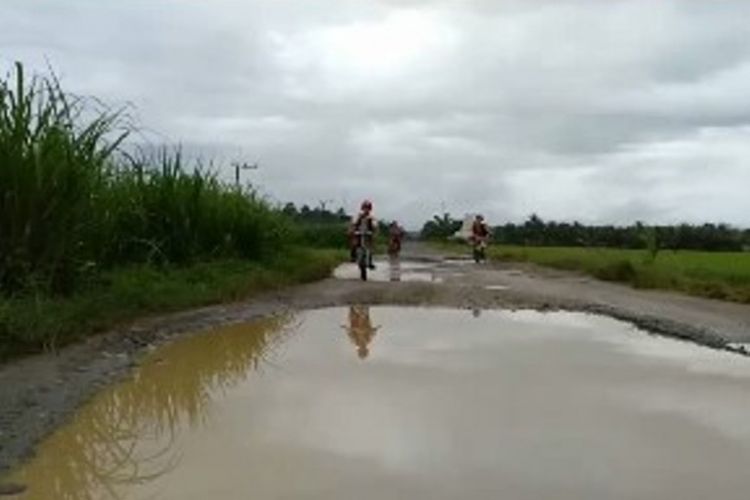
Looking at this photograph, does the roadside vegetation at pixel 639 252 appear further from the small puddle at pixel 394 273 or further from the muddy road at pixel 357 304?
the small puddle at pixel 394 273

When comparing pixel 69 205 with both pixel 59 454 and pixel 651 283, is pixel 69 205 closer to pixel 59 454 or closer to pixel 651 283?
pixel 59 454

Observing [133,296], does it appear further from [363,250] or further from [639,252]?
[639,252]

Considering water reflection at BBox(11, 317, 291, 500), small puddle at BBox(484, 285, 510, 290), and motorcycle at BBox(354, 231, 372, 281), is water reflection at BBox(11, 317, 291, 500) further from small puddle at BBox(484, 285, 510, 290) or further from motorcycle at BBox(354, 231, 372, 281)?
motorcycle at BBox(354, 231, 372, 281)

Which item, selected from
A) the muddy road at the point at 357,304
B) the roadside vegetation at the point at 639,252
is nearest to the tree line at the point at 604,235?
the roadside vegetation at the point at 639,252

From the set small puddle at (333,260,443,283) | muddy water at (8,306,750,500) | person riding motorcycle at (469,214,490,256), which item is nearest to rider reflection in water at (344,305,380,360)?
muddy water at (8,306,750,500)

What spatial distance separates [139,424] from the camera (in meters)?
7.05

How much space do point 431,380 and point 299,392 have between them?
1119 millimetres

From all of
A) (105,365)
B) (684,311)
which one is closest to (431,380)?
(105,365)

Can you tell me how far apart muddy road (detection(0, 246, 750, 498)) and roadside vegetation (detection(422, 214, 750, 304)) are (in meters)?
0.63

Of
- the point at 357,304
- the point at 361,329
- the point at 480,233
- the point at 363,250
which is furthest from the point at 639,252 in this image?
the point at 361,329

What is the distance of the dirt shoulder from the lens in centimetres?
726

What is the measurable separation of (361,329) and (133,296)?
8.86ft

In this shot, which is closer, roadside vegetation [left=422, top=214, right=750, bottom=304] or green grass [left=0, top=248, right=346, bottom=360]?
green grass [left=0, top=248, right=346, bottom=360]

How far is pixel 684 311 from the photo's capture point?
13.8m
